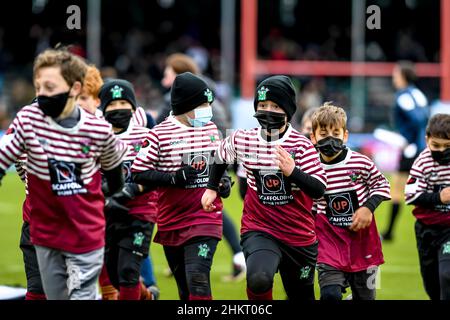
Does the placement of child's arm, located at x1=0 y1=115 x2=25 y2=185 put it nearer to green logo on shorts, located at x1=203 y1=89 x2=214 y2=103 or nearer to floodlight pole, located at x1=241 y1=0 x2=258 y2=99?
green logo on shorts, located at x1=203 y1=89 x2=214 y2=103

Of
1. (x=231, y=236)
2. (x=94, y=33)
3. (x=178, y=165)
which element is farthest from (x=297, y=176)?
(x=94, y=33)

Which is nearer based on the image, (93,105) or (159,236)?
(159,236)

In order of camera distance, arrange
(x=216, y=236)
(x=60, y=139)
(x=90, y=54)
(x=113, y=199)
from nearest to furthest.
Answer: (x=60, y=139) → (x=216, y=236) → (x=113, y=199) → (x=90, y=54)

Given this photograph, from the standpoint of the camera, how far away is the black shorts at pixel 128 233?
310 inches

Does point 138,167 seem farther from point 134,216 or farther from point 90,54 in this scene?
point 90,54

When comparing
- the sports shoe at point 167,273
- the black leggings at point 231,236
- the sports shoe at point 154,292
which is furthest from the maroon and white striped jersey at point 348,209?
the sports shoe at point 167,273

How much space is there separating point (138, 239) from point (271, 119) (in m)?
1.70

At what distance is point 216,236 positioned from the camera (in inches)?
287

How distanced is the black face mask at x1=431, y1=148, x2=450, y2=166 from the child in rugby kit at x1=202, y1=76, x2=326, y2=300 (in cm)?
118

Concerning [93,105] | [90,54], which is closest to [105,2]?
[90,54]
